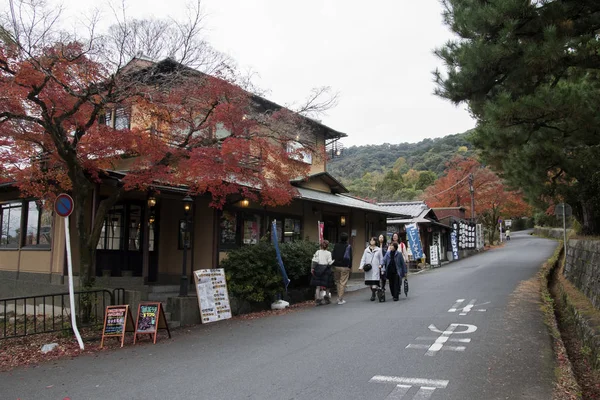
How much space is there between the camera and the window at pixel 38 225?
13.4 meters

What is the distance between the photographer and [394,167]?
86.4 m

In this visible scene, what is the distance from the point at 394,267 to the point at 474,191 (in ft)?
111

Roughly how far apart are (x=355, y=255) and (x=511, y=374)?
16.4m

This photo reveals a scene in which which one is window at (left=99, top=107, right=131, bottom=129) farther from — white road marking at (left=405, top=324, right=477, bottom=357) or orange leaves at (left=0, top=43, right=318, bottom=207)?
white road marking at (left=405, top=324, right=477, bottom=357)

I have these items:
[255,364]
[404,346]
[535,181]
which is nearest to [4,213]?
[255,364]

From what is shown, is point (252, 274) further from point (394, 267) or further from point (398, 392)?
point (398, 392)

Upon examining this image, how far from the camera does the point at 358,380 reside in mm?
5609

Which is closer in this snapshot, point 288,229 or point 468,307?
point 468,307

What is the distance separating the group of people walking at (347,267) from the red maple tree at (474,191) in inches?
1251

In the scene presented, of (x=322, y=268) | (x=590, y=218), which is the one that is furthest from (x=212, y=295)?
(x=590, y=218)

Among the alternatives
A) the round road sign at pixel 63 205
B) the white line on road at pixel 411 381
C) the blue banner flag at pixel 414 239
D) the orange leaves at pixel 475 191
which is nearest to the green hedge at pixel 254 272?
the round road sign at pixel 63 205

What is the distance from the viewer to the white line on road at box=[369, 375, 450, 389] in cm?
535

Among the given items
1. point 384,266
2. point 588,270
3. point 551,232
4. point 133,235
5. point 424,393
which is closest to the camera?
A: point 424,393

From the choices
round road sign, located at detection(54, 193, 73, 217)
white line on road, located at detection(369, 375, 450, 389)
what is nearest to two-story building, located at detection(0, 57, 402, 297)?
round road sign, located at detection(54, 193, 73, 217)
